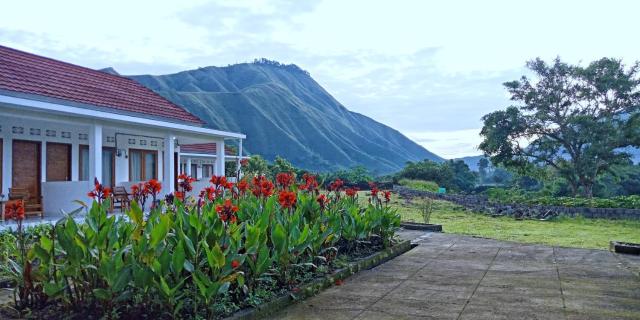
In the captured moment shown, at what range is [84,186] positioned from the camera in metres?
11.6

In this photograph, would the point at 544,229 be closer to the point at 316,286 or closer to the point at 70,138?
the point at 316,286

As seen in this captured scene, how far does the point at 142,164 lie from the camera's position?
629 inches

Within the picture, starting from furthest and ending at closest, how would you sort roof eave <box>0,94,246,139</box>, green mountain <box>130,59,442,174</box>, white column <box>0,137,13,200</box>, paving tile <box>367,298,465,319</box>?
green mountain <box>130,59,442,174</box> < white column <box>0,137,13,200</box> < roof eave <box>0,94,246,139</box> < paving tile <box>367,298,465,319</box>

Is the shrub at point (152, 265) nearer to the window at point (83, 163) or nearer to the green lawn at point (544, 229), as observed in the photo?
the green lawn at point (544, 229)

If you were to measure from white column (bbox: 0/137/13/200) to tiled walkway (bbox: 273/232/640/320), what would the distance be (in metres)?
8.70

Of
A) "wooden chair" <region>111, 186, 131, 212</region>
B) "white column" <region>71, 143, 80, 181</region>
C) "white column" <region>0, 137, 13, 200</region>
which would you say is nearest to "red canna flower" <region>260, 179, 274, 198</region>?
A: "wooden chair" <region>111, 186, 131, 212</region>

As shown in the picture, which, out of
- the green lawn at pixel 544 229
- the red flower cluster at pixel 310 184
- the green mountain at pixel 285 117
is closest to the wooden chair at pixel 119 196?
the red flower cluster at pixel 310 184

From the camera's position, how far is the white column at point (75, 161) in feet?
44.0

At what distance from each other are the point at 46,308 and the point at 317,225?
111 inches

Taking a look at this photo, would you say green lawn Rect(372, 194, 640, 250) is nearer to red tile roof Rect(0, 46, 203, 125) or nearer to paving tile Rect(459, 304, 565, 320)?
paving tile Rect(459, 304, 565, 320)

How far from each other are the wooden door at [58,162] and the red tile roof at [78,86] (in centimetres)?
129

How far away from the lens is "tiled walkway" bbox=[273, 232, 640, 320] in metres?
4.77

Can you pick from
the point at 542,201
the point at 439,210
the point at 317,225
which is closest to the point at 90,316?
the point at 317,225

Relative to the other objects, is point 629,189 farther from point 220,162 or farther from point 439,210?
point 220,162
